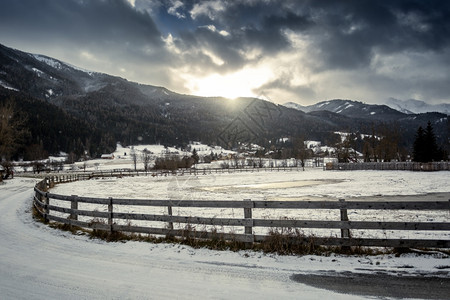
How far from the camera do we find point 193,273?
6.31 metres

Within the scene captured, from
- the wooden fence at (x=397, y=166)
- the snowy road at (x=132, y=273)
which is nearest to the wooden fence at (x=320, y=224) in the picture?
the snowy road at (x=132, y=273)

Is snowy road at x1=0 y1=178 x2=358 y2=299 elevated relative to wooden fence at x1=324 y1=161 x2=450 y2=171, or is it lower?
elevated

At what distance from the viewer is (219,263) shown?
691 cm

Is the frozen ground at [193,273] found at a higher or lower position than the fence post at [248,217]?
lower

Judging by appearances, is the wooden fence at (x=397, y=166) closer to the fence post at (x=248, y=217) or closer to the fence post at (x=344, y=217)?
the fence post at (x=344, y=217)

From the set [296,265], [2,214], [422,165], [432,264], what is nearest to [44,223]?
[2,214]

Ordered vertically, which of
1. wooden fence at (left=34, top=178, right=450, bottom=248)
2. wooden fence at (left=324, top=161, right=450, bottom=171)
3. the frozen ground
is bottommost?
wooden fence at (left=324, top=161, right=450, bottom=171)

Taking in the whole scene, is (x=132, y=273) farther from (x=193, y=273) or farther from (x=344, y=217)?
(x=344, y=217)

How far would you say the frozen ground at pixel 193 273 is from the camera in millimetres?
5277

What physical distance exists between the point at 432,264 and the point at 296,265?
3.21m

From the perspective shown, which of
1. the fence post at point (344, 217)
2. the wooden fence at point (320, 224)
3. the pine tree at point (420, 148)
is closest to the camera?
the wooden fence at point (320, 224)

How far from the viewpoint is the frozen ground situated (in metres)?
5.28

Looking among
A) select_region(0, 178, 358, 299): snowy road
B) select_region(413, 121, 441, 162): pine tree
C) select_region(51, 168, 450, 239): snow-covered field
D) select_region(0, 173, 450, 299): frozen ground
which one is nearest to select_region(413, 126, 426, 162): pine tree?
select_region(413, 121, 441, 162): pine tree

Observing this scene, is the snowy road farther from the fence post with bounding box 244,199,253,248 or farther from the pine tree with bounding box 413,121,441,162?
the pine tree with bounding box 413,121,441,162
